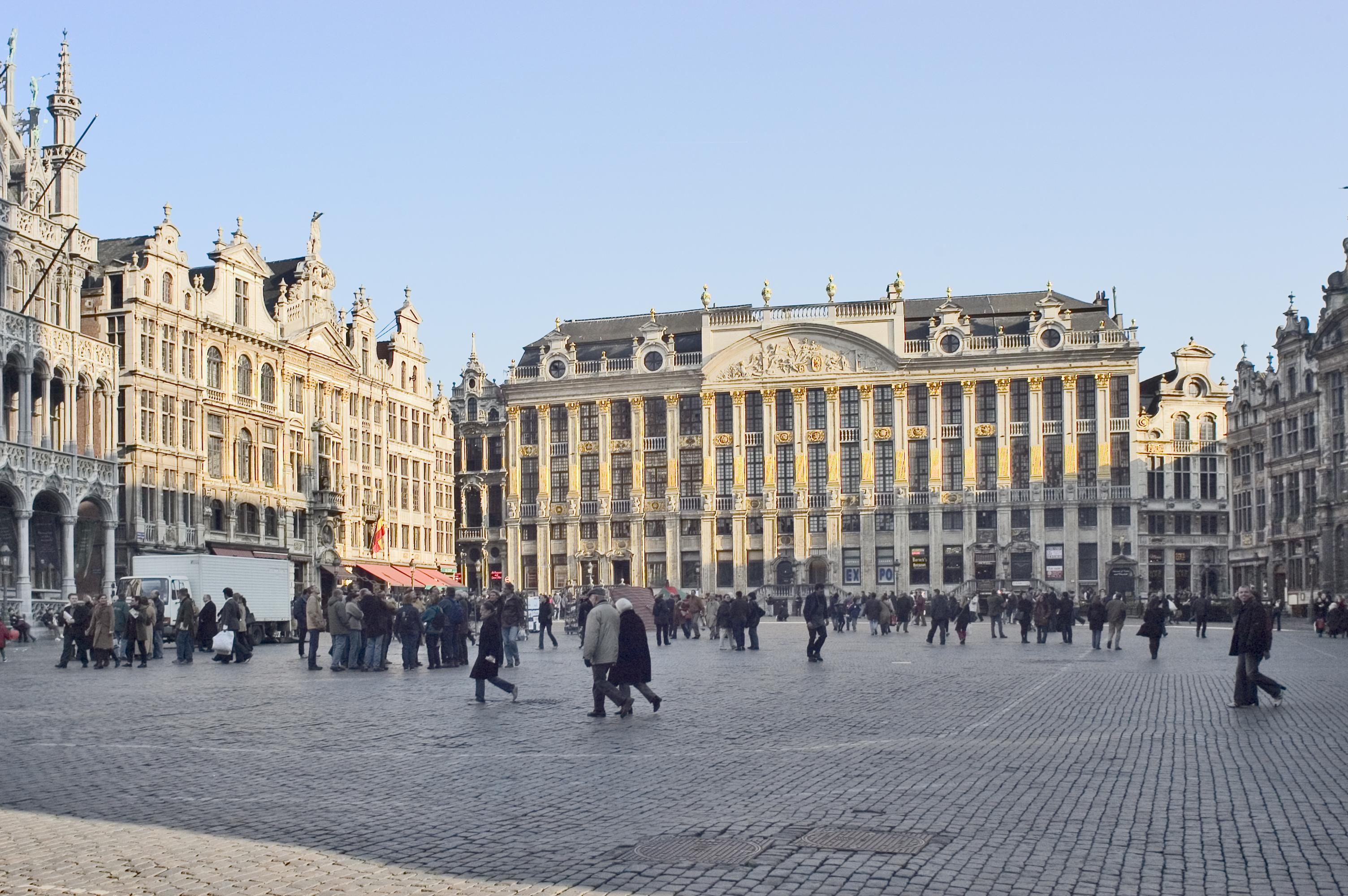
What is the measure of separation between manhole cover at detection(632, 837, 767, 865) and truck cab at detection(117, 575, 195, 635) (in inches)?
1453

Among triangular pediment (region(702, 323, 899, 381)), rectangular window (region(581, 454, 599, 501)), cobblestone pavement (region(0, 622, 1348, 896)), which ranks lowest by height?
cobblestone pavement (region(0, 622, 1348, 896))

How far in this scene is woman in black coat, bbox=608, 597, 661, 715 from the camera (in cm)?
2075

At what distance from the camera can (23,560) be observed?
52.5m

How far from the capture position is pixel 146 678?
30500 millimetres

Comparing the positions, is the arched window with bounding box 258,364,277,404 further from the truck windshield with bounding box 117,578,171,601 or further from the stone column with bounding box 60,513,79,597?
the truck windshield with bounding box 117,578,171,601

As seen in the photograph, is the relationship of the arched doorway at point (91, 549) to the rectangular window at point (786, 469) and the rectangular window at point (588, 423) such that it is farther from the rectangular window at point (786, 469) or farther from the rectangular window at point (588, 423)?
the rectangular window at point (786, 469)

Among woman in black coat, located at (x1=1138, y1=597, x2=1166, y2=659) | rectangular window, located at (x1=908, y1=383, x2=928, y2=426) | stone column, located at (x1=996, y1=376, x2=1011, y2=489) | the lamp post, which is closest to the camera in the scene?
woman in black coat, located at (x1=1138, y1=597, x2=1166, y2=659)

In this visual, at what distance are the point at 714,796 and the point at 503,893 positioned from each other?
164 inches

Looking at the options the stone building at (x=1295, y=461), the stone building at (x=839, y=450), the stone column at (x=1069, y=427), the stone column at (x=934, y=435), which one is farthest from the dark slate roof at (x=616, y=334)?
the stone building at (x=1295, y=461)

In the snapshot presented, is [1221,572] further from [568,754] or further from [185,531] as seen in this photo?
[568,754]

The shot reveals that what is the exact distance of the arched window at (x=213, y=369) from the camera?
2630 inches

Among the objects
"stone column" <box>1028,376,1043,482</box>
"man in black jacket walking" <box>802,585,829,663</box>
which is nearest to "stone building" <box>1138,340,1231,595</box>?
"stone column" <box>1028,376,1043,482</box>

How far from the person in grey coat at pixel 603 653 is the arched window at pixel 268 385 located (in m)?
52.3

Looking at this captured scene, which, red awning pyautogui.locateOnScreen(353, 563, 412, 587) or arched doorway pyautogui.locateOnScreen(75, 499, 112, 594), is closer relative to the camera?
arched doorway pyautogui.locateOnScreen(75, 499, 112, 594)
